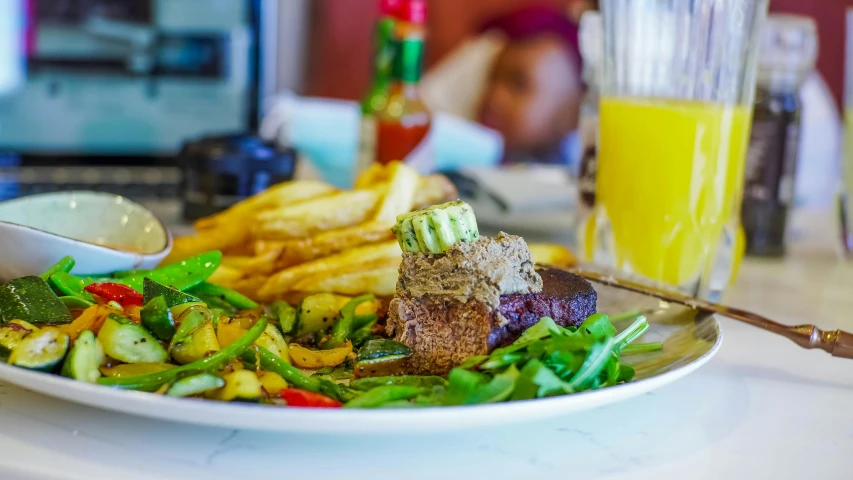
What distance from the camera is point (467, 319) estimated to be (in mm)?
1064

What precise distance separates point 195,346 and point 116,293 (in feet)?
0.99

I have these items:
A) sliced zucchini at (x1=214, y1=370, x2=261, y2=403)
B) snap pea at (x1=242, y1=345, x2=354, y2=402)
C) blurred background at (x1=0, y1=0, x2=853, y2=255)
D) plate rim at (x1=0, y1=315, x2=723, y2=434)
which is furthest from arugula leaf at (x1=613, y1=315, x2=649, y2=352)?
blurred background at (x1=0, y1=0, x2=853, y2=255)

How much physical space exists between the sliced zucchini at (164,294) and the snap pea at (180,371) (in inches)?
A: 8.2

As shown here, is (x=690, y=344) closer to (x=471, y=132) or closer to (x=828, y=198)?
(x=471, y=132)

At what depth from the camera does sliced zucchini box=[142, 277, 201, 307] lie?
116 centimetres

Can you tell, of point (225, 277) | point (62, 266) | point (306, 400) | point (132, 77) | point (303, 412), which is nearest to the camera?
point (303, 412)

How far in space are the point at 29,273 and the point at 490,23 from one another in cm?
498

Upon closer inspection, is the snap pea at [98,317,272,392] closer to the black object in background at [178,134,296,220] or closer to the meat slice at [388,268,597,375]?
the meat slice at [388,268,597,375]

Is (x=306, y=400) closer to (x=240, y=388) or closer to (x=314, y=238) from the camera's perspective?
(x=240, y=388)

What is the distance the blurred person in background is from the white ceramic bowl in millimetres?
4418

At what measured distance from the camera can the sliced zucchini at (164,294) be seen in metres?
1.16

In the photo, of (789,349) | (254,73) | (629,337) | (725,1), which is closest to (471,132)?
(254,73)

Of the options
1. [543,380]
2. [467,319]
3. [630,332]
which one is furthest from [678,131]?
[543,380]

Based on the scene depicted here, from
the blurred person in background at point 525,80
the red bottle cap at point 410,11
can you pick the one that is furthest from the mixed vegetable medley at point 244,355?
the blurred person in background at point 525,80
